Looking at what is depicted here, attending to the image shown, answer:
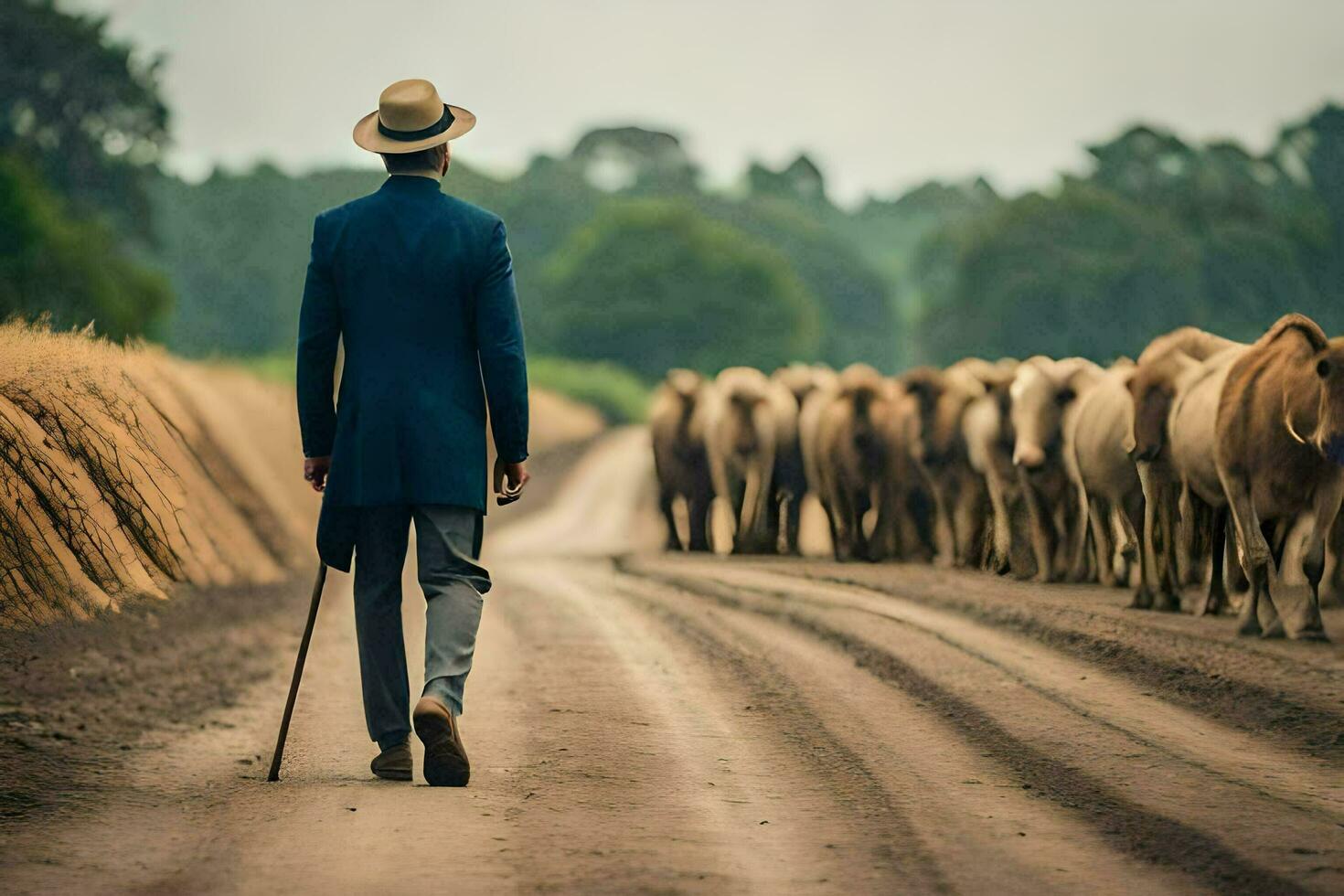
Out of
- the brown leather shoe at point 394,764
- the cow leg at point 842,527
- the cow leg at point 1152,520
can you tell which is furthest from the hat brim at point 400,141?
the cow leg at point 842,527

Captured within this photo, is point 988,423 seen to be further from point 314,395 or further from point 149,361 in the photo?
point 314,395

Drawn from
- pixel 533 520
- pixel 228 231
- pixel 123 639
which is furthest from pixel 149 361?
pixel 228 231

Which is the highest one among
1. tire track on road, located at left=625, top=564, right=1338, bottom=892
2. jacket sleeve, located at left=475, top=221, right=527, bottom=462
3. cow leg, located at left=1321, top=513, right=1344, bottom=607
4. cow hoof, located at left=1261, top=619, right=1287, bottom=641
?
jacket sleeve, located at left=475, top=221, right=527, bottom=462

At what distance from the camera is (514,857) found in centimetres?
534

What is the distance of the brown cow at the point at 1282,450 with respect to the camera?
10.7 m

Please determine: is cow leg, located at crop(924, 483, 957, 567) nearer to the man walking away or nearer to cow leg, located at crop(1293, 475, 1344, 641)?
cow leg, located at crop(1293, 475, 1344, 641)

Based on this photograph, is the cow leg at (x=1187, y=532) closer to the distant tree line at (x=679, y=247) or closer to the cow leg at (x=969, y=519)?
the cow leg at (x=969, y=519)

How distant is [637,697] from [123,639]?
4.04 m

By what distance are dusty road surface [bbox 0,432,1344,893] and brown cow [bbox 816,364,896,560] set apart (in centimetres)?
748

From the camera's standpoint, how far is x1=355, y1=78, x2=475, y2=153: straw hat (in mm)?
6750

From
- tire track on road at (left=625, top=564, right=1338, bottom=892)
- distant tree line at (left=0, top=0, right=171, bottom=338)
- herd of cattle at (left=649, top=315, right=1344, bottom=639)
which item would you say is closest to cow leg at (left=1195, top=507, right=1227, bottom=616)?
herd of cattle at (left=649, top=315, right=1344, bottom=639)

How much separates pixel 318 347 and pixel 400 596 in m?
0.98

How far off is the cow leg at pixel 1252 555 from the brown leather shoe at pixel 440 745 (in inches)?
248

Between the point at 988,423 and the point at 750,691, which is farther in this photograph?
the point at 988,423
